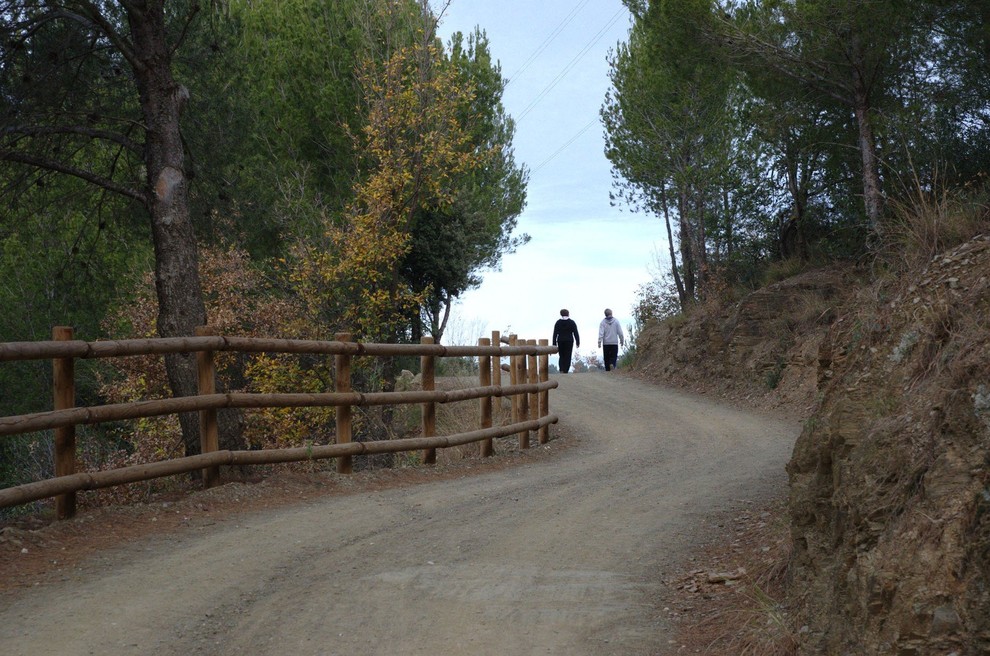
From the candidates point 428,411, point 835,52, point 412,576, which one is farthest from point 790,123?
point 412,576

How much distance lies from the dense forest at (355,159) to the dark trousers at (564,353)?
3798 millimetres

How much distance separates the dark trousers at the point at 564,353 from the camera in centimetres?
2750

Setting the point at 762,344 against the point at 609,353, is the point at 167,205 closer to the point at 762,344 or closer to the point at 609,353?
the point at 762,344

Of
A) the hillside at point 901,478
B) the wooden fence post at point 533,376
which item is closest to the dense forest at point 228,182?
the wooden fence post at point 533,376

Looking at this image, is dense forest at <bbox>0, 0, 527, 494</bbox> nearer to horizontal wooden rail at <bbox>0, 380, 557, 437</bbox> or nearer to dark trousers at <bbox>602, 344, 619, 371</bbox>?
horizontal wooden rail at <bbox>0, 380, 557, 437</bbox>

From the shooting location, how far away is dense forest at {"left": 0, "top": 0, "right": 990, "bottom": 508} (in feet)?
40.0

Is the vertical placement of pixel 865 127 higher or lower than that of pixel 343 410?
higher

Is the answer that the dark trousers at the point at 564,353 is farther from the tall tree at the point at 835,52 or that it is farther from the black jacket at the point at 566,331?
the tall tree at the point at 835,52

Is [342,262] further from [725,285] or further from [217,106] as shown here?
[725,285]

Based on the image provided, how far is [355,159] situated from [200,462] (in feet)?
55.8

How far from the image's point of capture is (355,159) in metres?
25.8

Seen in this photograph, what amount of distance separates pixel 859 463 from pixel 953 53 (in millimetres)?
16660

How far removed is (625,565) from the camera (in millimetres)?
7395

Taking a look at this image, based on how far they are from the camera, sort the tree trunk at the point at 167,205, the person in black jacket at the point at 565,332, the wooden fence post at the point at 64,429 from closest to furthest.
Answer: the wooden fence post at the point at 64,429 < the tree trunk at the point at 167,205 < the person in black jacket at the point at 565,332
